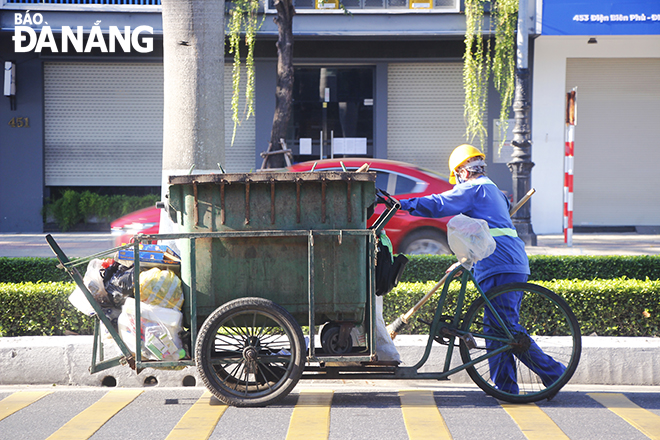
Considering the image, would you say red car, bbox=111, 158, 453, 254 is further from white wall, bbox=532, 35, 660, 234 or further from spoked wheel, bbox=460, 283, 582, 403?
white wall, bbox=532, 35, 660, 234

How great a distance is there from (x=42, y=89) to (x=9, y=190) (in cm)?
244

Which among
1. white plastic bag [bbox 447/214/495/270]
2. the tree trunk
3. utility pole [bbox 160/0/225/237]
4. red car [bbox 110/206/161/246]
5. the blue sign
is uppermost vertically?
the blue sign

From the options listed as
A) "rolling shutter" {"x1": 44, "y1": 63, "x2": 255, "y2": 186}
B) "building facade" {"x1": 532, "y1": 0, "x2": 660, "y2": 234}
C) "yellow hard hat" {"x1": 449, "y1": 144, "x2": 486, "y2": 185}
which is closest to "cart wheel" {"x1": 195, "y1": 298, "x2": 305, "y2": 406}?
"yellow hard hat" {"x1": 449, "y1": 144, "x2": 486, "y2": 185}

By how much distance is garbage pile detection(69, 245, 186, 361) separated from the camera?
4086 mm

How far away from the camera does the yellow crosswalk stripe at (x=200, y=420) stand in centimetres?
369

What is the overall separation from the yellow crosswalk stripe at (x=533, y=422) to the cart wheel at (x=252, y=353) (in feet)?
4.44

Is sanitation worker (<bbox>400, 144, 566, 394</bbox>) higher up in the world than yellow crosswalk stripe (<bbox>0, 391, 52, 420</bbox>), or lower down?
higher up

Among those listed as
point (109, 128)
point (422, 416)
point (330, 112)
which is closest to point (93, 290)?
point (422, 416)

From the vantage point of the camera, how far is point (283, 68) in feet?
40.3

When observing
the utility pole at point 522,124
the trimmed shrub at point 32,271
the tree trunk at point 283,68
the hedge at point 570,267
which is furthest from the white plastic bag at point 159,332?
the utility pole at point 522,124

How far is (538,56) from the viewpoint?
15.1 metres

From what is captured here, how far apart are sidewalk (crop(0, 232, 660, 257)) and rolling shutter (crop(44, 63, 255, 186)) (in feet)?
5.35

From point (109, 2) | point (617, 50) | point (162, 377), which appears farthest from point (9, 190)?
point (617, 50)

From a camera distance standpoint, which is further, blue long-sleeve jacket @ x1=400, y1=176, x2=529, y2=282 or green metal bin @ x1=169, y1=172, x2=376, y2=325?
blue long-sleeve jacket @ x1=400, y1=176, x2=529, y2=282
